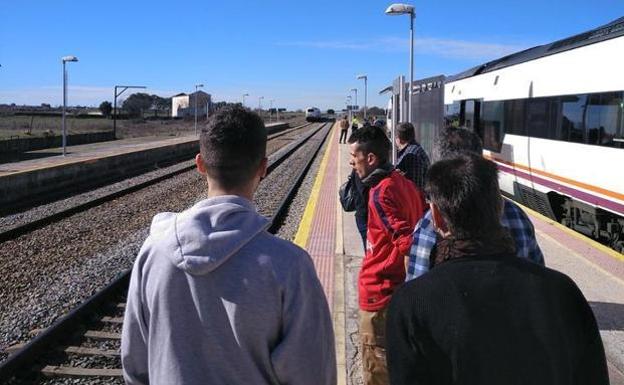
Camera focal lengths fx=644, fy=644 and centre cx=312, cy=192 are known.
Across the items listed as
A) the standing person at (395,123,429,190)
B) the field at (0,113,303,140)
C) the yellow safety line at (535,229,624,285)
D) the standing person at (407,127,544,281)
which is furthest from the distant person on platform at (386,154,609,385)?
the field at (0,113,303,140)

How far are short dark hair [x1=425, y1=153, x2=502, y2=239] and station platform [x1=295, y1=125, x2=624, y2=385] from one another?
111 inches

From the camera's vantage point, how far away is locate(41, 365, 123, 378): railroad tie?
5109 mm

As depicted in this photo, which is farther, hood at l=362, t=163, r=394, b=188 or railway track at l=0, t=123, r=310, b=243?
railway track at l=0, t=123, r=310, b=243

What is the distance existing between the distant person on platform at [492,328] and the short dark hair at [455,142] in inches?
60.2

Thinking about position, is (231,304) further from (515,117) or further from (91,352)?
(515,117)

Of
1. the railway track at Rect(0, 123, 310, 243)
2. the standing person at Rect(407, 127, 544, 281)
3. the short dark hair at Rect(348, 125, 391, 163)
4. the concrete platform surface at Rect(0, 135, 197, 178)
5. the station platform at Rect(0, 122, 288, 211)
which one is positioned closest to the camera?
the standing person at Rect(407, 127, 544, 281)

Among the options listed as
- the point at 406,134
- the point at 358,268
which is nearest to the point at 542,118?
the point at 358,268

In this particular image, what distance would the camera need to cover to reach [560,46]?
11062 millimetres

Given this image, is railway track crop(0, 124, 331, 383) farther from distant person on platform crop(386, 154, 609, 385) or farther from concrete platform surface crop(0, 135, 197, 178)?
concrete platform surface crop(0, 135, 197, 178)

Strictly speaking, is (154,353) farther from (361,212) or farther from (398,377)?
(361,212)

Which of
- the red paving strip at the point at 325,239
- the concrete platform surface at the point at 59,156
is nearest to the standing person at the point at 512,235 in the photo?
the red paving strip at the point at 325,239

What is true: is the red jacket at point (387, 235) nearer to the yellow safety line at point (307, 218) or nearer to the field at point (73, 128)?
the yellow safety line at point (307, 218)

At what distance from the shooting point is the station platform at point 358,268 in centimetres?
509

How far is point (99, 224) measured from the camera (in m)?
12.8
